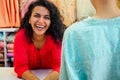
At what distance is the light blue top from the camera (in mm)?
725

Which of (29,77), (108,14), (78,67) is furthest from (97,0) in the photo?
(29,77)

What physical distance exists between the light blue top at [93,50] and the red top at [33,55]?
72cm

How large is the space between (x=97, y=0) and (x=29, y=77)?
802 millimetres

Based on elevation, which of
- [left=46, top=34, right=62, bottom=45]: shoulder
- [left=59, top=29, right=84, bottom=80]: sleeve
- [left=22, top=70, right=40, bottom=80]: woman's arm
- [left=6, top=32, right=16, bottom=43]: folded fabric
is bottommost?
[left=22, top=70, right=40, bottom=80]: woman's arm

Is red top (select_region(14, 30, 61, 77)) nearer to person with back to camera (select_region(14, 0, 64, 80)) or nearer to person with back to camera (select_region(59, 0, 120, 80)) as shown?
person with back to camera (select_region(14, 0, 64, 80))

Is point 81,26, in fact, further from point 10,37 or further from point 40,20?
point 10,37

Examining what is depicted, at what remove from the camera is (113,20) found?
0.73m

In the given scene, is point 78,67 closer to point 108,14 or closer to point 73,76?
point 73,76

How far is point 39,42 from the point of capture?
1.57 meters

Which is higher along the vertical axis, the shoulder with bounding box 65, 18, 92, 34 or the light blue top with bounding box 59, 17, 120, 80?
the shoulder with bounding box 65, 18, 92, 34

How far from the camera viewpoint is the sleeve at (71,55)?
0.76 metres

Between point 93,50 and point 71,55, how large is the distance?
0.08 m

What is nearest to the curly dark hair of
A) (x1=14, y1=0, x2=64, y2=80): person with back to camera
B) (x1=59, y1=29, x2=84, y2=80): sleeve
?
(x1=14, y1=0, x2=64, y2=80): person with back to camera

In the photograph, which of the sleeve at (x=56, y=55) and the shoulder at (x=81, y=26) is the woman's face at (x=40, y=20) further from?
the shoulder at (x=81, y=26)
